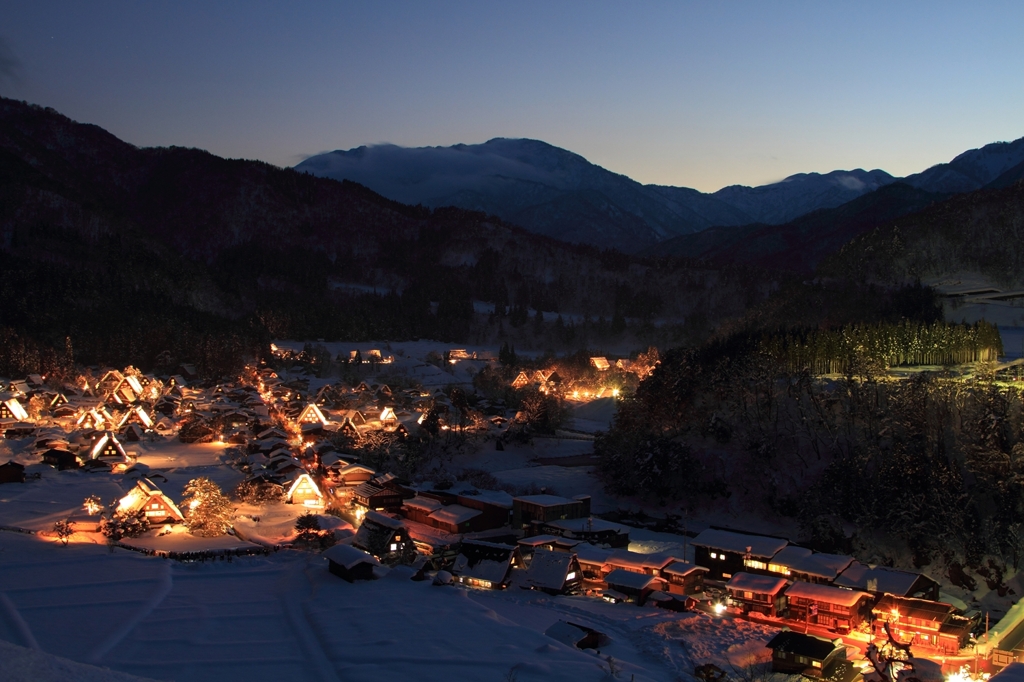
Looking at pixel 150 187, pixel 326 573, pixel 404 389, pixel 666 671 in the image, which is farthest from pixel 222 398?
pixel 150 187

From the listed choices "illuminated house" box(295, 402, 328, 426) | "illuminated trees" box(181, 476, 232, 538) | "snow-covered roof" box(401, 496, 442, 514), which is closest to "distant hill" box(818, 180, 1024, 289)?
"illuminated house" box(295, 402, 328, 426)

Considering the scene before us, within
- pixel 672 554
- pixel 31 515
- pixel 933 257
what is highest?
pixel 933 257

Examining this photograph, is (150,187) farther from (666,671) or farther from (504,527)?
(666,671)

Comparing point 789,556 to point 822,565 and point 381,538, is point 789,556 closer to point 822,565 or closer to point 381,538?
point 822,565

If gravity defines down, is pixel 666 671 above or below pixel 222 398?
below

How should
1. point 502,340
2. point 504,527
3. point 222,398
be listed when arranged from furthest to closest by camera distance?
point 502,340 < point 222,398 < point 504,527

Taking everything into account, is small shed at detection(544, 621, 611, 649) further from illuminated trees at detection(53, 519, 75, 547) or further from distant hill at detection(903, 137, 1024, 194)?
distant hill at detection(903, 137, 1024, 194)

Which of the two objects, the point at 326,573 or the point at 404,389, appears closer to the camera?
the point at 326,573
